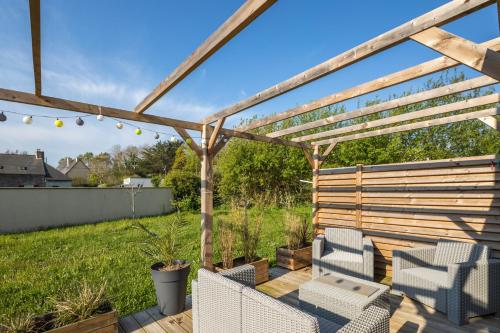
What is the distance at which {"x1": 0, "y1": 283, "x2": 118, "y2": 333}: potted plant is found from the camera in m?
2.17

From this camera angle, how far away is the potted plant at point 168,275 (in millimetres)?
2887

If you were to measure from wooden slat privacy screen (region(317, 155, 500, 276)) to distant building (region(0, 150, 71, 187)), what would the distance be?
77.5 ft

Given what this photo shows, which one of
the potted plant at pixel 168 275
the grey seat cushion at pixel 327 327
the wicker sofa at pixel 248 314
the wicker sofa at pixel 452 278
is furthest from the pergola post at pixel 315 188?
the grey seat cushion at pixel 327 327

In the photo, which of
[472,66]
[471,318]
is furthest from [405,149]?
[472,66]

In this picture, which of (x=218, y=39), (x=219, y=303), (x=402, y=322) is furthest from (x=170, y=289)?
(x=218, y=39)

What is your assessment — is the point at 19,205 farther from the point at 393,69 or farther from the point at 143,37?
the point at 393,69

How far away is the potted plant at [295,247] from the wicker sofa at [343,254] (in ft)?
1.54

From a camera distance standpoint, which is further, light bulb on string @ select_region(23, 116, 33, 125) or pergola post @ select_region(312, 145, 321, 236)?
pergola post @ select_region(312, 145, 321, 236)

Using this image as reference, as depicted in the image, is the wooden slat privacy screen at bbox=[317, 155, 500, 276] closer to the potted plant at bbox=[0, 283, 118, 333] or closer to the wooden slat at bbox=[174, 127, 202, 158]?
the wooden slat at bbox=[174, 127, 202, 158]

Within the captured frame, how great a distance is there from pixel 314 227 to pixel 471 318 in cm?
269

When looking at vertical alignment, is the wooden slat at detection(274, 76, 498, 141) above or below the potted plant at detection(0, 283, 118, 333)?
above

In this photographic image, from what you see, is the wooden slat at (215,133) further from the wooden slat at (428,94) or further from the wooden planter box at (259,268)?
the wooden planter box at (259,268)

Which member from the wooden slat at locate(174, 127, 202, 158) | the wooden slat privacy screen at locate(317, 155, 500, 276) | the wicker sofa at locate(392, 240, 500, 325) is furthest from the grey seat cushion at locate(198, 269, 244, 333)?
the wooden slat privacy screen at locate(317, 155, 500, 276)

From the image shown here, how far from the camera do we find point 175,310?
2947 millimetres
